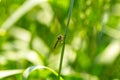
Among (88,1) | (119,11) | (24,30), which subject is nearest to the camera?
(88,1)

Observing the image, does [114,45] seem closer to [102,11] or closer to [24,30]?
[102,11]

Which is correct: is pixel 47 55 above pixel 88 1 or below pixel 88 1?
below

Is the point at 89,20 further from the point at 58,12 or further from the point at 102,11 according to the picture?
the point at 58,12

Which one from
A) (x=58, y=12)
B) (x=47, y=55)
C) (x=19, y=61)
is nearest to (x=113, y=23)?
(x=58, y=12)

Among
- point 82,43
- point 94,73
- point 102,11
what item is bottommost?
point 94,73

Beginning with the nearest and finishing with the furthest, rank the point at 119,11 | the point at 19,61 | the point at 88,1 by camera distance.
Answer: the point at 88,1 → the point at 19,61 → the point at 119,11

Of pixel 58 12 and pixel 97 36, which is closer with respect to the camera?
pixel 97 36

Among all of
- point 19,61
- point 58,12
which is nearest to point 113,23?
point 58,12
